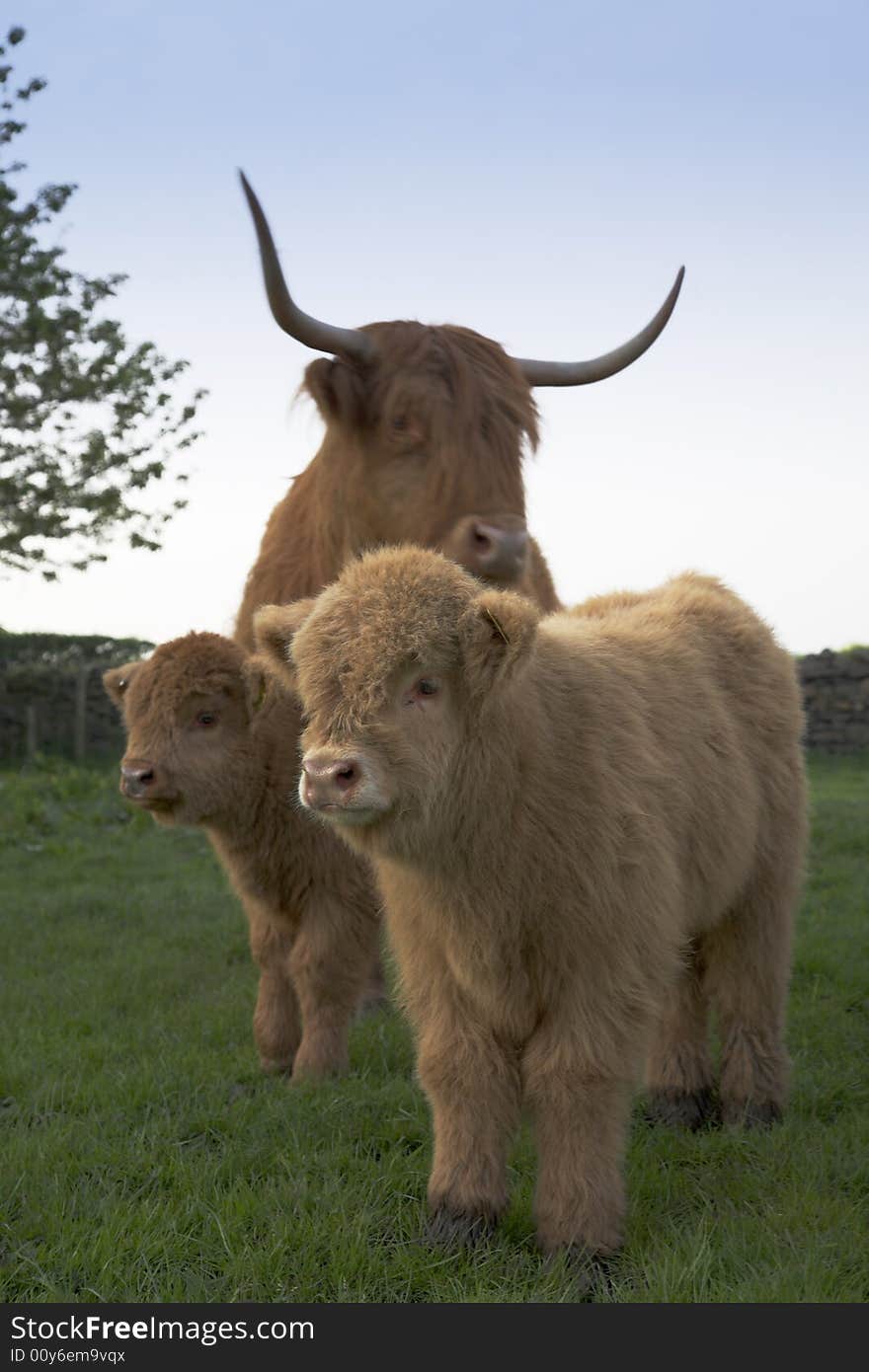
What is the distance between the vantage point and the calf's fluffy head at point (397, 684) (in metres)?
2.88

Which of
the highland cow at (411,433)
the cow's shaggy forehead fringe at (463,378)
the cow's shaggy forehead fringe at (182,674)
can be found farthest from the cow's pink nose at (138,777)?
the cow's shaggy forehead fringe at (463,378)

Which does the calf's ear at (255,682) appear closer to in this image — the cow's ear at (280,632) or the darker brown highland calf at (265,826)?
the darker brown highland calf at (265,826)

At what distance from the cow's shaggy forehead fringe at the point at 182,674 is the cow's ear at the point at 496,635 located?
2377 mm

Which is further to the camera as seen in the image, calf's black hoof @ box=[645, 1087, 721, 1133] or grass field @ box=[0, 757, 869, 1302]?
calf's black hoof @ box=[645, 1087, 721, 1133]

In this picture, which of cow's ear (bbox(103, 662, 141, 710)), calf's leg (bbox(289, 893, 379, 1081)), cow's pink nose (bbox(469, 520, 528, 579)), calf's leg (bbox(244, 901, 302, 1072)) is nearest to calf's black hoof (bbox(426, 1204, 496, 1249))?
calf's leg (bbox(289, 893, 379, 1081))

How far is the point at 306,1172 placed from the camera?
3932 mm

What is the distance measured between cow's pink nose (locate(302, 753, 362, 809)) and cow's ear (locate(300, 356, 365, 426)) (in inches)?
97.1

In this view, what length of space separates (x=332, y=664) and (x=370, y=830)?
40 centimetres

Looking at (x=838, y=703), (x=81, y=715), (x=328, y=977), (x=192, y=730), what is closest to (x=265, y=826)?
(x=192, y=730)

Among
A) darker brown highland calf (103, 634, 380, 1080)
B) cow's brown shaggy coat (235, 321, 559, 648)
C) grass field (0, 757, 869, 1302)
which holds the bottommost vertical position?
grass field (0, 757, 869, 1302)

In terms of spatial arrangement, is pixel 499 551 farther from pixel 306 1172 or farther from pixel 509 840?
pixel 306 1172

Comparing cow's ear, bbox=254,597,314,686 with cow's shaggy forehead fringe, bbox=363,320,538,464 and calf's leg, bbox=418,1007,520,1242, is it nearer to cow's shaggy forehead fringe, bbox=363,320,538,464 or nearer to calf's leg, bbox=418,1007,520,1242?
calf's leg, bbox=418,1007,520,1242

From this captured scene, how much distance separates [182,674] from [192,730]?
0.23m

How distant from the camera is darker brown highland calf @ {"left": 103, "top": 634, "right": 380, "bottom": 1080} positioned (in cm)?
507
